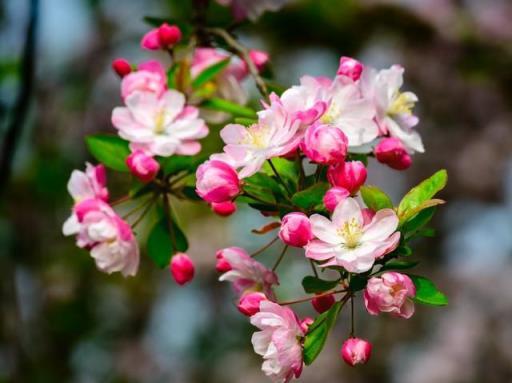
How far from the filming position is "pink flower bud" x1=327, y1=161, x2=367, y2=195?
2.96 feet

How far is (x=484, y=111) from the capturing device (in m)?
5.26

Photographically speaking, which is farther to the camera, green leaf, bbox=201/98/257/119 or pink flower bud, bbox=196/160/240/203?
green leaf, bbox=201/98/257/119

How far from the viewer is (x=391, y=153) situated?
3.48ft

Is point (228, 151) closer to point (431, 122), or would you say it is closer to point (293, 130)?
point (293, 130)

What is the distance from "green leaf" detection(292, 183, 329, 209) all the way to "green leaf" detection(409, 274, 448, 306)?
13 centimetres

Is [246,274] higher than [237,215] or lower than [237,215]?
higher

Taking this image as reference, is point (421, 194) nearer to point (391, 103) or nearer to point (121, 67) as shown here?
point (391, 103)

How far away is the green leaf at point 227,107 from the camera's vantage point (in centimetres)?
126

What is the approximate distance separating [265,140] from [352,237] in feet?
0.50

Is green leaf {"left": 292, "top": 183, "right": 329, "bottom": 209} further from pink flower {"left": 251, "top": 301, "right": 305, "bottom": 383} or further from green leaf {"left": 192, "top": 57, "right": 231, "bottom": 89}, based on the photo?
green leaf {"left": 192, "top": 57, "right": 231, "bottom": 89}

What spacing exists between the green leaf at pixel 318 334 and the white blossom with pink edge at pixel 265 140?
17 centimetres

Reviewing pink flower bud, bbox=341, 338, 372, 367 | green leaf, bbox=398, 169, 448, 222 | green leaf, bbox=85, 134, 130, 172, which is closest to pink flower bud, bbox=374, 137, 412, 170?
green leaf, bbox=398, 169, 448, 222

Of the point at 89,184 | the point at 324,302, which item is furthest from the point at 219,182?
the point at 89,184

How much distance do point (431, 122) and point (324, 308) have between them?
444 centimetres
